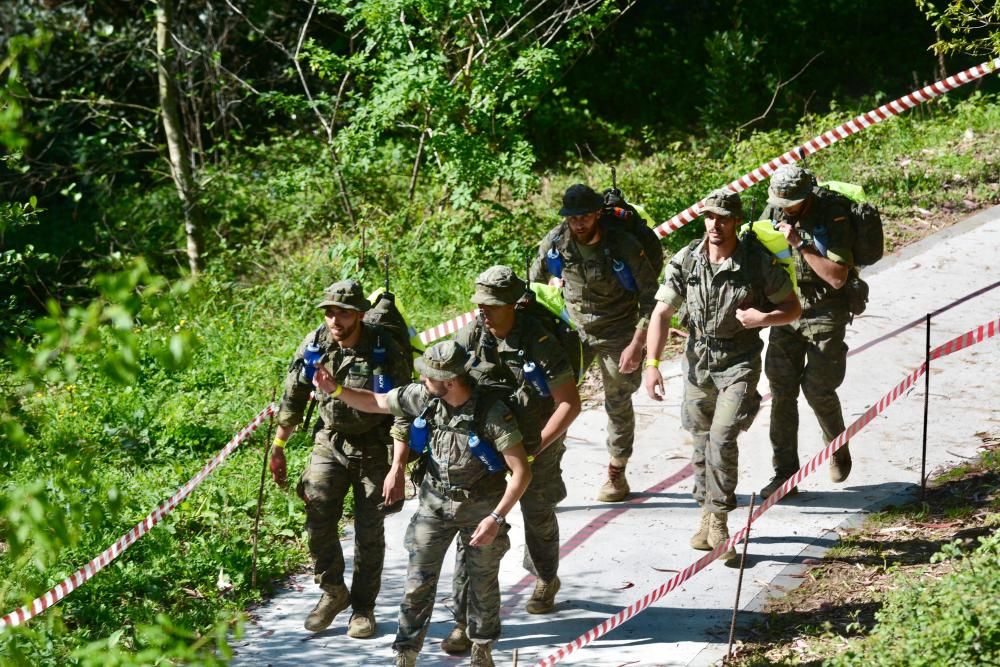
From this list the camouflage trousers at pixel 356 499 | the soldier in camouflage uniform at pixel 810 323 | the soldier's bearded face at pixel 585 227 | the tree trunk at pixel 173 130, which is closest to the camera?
the camouflage trousers at pixel 356 499

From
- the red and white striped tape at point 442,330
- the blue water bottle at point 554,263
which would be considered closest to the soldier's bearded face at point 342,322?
the blue water bottle at point 554,263

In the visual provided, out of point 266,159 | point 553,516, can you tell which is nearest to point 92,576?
point 553,516

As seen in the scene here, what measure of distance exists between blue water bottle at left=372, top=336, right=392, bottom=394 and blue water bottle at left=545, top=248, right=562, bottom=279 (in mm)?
1590

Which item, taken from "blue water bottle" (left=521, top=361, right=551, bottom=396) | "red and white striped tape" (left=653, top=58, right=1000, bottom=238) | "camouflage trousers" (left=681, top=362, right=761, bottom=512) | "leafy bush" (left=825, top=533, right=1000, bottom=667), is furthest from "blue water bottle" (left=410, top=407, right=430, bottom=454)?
"red and white striped tape" (left=653, top=58, right=1000, bottom=238)

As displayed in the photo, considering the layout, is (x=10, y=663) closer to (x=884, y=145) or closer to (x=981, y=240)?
(x=981, y=240)

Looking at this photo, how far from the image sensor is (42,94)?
15844 millimetres

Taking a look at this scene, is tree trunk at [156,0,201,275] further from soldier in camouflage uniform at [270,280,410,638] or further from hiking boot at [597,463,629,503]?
soldier in camouflage uniform at [270,280,410,638]

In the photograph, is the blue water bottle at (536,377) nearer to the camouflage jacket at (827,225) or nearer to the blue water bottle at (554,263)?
the blue water bottle at (554,263)

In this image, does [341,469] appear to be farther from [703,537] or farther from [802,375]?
[802,375]

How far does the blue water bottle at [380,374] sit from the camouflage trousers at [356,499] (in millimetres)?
393

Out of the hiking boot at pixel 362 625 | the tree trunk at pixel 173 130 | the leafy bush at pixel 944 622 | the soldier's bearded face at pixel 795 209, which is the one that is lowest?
the leafy bush at pixel 944 622

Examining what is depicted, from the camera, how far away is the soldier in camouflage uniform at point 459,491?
5777 mm

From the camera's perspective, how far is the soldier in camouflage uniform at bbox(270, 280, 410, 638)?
6.63 metres

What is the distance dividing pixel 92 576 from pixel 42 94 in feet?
34.0
